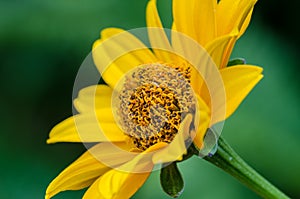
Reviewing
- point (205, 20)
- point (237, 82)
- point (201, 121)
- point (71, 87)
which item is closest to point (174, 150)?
point (201, 121)

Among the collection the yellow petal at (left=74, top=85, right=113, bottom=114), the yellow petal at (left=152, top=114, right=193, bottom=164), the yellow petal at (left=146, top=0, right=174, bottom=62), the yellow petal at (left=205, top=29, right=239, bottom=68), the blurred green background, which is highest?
the yellow petal at (left=205, top=29, right=239, bottom=68)

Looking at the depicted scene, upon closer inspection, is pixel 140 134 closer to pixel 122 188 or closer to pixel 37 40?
pixel 122 188

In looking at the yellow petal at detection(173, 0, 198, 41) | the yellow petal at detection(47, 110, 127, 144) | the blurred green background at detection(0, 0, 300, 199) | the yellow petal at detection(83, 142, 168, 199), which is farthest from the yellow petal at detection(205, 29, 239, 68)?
the blurred green background at detection(0, 0, 300, 199)

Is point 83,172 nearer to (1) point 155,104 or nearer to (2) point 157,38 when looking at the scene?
(1) point 155,104

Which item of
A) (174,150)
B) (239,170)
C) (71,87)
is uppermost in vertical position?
(174,150)

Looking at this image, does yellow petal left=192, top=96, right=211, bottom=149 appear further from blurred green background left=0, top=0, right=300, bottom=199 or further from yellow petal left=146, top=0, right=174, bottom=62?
Result: blurred green background left=0, top=0, right=300, bottom=199
